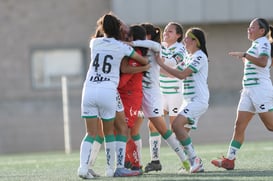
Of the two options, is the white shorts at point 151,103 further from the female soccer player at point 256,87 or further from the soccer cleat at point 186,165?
the female soccer player at point 256,87

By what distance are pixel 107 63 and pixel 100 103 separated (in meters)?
0.48

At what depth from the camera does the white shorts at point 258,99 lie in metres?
12.2

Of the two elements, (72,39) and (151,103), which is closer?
(151,103)

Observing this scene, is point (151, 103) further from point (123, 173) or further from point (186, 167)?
point (123, 173)

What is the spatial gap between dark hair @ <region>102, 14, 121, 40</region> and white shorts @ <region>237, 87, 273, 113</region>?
2.05m

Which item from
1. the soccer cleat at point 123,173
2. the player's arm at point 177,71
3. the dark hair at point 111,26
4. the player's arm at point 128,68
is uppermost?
the dark hair at point 111,26

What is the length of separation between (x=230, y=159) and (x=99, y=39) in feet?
8.06

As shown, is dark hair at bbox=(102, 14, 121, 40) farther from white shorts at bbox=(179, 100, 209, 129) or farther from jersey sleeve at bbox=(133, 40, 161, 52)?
white shorts at bbox=(179, 100, 209, 129)

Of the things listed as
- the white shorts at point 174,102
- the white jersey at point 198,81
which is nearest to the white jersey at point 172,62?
the white shorts at point 174,102

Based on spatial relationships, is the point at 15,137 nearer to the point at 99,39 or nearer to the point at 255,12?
the point at 255,12

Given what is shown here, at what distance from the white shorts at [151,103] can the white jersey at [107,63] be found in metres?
0.87

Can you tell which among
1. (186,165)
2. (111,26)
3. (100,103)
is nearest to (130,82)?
(100,103)

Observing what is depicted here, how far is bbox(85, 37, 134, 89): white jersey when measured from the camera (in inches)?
441

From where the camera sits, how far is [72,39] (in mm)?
27719
